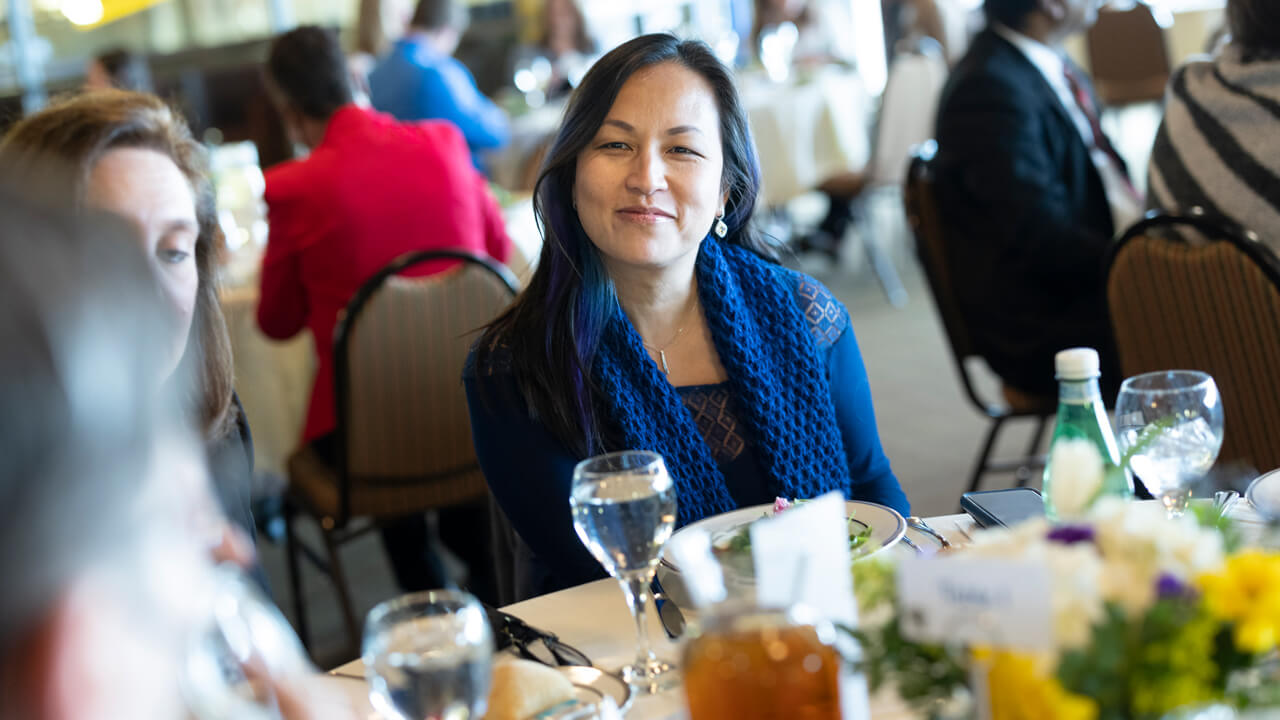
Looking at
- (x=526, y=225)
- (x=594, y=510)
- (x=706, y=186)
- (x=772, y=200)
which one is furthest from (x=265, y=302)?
(x=772, y=200)

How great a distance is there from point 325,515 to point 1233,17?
80.4 inches

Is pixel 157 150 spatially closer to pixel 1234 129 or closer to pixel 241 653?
pixel 241 653

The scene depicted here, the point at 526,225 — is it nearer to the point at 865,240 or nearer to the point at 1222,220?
the point at 1222,220

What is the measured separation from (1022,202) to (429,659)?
2291mm

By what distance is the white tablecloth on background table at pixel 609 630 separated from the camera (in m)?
0.97

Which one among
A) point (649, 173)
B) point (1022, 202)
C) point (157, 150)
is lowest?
point (1022, 202)

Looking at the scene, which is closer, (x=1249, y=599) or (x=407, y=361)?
(x=1249, y=599)

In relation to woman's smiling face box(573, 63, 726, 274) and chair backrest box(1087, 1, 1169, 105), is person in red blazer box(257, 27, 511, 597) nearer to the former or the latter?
woman's smiling face box(573, 63, 726, 274)

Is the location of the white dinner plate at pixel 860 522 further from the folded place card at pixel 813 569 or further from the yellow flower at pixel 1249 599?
the yellow flower at pixel 1249 599

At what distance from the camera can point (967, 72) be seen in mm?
2916

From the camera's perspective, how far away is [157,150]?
1.55m

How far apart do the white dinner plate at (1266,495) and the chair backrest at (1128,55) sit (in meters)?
6.08

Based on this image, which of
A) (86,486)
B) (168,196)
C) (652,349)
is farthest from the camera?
(652,349)

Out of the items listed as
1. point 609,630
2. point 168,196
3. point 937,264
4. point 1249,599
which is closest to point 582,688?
point 609,630
